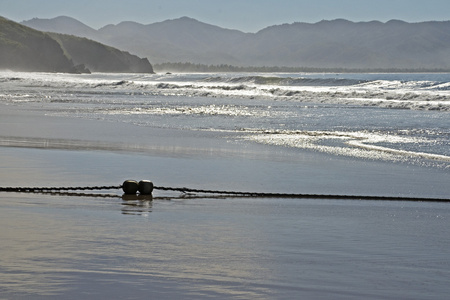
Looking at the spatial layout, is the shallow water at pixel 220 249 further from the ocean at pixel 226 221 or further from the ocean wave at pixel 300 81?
the ocean wave at pixel 300 81

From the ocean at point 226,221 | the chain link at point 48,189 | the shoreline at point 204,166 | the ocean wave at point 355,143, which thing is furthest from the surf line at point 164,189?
the ocean wave at point 355,143

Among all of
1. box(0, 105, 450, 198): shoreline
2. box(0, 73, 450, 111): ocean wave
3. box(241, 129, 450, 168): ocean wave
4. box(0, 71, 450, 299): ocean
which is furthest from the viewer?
box(0, 73, 450, 111): ocean wave

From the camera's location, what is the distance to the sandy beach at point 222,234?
581 centimetres

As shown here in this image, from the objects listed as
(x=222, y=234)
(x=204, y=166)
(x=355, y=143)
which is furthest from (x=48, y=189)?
(x=355, y=143)

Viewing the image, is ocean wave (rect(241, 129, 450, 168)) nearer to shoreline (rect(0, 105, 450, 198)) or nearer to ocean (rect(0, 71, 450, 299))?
ocean (rect(0, 71, 450, 299))

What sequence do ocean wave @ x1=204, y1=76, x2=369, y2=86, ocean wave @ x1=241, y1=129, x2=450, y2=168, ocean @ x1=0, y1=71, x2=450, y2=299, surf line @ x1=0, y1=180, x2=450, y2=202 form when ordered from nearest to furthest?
ocean @ x1=0, y1=71, x2=450, y2=299
surf line @ x1=0, y1=180, x2=450, y2=202
ocean wave @ x1=241, y1=129, x2=450, y2=168
ocean wave @ x1=204, y1=76, x2=369, y2=86

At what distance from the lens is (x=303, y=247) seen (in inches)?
282

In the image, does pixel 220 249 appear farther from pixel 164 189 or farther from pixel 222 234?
pixel 164 189

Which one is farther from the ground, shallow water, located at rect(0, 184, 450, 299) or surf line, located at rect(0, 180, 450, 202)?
surf line, located at rect(0, 180, 450, 202)

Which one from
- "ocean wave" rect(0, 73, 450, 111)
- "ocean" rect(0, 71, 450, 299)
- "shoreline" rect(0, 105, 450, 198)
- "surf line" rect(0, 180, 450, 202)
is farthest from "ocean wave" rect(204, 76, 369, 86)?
"surf line" rect(0, 180, 450, 202)

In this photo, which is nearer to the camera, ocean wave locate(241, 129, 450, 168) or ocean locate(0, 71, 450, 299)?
ocean locate(0, 71, 450, 299)

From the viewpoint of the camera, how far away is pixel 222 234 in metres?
7.74

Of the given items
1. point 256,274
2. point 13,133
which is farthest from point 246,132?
point 256,274

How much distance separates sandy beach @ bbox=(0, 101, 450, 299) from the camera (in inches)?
229
